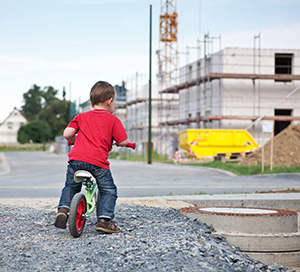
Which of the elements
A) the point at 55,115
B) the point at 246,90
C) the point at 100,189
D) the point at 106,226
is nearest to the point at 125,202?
the point at 100,189

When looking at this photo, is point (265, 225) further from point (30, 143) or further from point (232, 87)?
point (30, 143)

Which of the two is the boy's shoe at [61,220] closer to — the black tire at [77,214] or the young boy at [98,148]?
the young boy at [98,148]

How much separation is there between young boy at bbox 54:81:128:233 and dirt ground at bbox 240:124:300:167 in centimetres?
1766

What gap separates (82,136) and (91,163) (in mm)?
294

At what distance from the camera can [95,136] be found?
5578mm

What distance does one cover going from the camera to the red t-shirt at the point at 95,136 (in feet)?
18.1

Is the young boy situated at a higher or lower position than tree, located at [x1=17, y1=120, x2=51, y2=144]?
higher

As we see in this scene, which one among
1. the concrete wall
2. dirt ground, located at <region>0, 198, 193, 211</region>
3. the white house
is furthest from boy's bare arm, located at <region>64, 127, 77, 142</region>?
the white house

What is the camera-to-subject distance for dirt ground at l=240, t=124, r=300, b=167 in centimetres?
2291

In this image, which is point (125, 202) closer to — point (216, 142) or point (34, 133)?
point (216, 142)

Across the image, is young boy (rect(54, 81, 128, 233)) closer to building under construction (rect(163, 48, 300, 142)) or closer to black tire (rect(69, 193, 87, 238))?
black tire (rect(69, 193, 87, 238))

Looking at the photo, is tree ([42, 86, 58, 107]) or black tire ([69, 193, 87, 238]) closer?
Result: black tire ([69, 193, 87, 238])

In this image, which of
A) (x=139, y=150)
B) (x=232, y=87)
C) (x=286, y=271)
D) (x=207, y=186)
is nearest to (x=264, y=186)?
(x=207, y=186)

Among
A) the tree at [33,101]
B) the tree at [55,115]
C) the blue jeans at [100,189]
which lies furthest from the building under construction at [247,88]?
the tree at [33,101]
